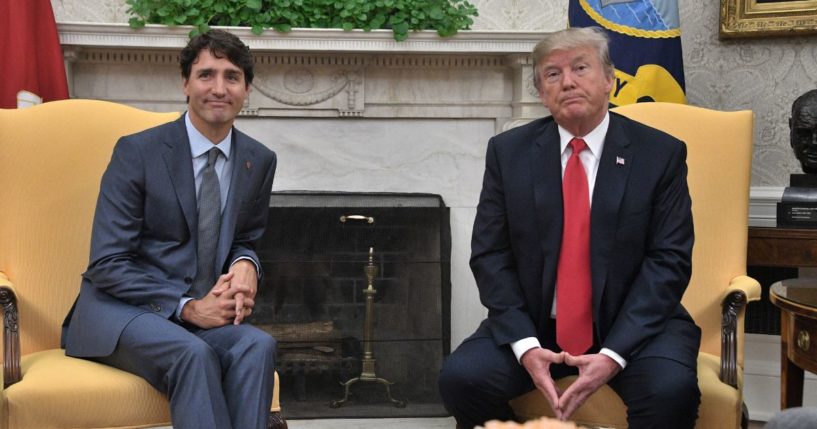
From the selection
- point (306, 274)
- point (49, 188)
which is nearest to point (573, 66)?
point (49, 188)

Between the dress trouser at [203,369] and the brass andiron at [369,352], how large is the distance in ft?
5.42

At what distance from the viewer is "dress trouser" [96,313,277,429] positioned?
90.7 inches

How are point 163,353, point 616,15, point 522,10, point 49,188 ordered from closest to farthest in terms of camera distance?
point 163,353, point 49,188, point 616,15, point 522,10

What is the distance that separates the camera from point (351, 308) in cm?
416

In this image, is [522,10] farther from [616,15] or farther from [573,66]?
[573,66]

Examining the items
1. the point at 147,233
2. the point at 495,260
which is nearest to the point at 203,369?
the point at 147,233

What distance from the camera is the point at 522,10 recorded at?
14.8 feet

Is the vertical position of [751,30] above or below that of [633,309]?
above

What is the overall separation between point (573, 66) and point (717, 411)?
0.95 m

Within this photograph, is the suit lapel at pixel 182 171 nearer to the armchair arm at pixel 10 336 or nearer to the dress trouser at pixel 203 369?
the dress trouser at pixel 203 369

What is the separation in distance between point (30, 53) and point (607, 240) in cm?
251

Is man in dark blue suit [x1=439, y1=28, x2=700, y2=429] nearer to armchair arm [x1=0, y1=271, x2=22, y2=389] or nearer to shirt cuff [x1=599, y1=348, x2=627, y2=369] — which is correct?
shirt cuff [x1=599, y1=348, x2=627, y2=369]

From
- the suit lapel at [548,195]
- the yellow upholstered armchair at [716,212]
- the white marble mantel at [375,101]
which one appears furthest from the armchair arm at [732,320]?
the white marble mantel at [375,101]

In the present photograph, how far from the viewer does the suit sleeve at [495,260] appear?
2516 mm
